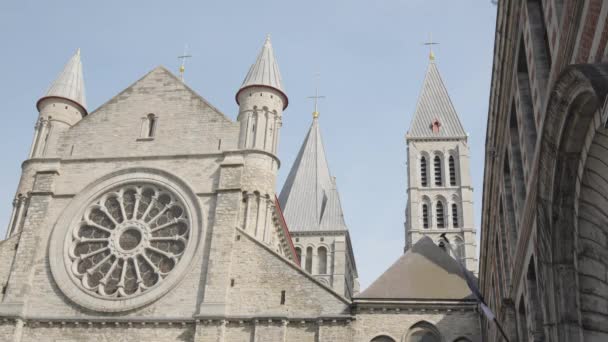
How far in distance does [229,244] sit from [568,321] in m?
13.2

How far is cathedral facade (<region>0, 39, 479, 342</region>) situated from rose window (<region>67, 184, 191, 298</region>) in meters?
0.04

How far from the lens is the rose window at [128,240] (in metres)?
21.1

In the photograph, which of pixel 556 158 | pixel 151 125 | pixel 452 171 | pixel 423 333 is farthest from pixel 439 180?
pixel 556 158

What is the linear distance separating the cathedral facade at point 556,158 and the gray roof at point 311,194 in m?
33.9

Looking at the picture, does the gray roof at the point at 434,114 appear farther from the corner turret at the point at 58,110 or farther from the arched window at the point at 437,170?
the corner turret at the point at 58,110

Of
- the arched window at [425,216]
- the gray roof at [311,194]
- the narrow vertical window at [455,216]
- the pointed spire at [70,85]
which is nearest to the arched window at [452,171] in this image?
the narrow vertical window at [455,216]

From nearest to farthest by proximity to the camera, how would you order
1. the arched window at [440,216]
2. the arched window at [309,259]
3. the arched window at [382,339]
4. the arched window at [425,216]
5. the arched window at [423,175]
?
the arched window at [382,339] < the arched window at [309,259] < the arched window at [440,216] < the arched window at [425,216] < the arched window at [423,175]

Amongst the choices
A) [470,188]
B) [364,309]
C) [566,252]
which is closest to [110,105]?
[364,309]

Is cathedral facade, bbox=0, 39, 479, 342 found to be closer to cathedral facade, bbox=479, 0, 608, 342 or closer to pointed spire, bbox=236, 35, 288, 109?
pointed spire, bbox=236, 35, 288, 109

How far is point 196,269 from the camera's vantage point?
20734mm

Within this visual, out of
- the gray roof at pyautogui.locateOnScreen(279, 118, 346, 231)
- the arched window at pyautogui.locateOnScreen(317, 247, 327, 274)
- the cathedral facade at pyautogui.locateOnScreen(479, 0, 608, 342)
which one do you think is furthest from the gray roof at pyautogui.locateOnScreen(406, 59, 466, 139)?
the cathedral facade at pyautogui.locateOnScreen(479, 0, 608, 342)

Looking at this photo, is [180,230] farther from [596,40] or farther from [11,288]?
[596,40]

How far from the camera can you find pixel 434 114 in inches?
2144

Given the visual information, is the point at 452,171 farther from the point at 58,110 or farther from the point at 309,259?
the point at 58,110
